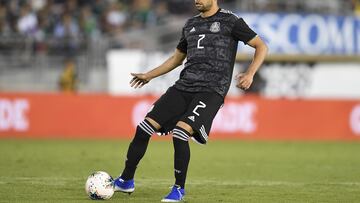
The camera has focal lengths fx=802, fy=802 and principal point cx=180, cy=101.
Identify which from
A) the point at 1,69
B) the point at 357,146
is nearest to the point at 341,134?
the point at 357,146

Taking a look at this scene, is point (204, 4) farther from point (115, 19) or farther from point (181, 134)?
point (115, 19)

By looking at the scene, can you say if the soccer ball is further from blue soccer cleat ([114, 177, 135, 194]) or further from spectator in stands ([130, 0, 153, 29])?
spectator in stands ([130, 0, 153, 29])

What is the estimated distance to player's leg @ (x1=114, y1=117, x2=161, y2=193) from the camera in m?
9.32

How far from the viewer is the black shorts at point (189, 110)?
29.8 feet

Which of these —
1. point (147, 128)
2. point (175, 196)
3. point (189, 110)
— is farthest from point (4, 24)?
point (175, 196)

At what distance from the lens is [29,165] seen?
44.5ft

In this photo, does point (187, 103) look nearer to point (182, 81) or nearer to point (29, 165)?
point (182, 81)

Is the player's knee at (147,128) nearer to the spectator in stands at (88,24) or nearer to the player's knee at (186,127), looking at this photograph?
the player's knee at (186,127)

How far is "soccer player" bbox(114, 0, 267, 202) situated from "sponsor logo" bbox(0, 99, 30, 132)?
11.5 m

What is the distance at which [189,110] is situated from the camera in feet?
30.1

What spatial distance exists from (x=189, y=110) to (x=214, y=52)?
73 cm

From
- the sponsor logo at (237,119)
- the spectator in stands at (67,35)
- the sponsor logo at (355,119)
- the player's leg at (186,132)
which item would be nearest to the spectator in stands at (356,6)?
the sponsor logo at (355,119)

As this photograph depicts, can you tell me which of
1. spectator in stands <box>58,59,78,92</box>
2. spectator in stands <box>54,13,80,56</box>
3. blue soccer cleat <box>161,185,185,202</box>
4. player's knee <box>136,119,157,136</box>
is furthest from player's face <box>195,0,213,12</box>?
spectator in stands <box>54,13,80,56</box>

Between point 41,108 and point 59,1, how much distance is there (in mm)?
6561
